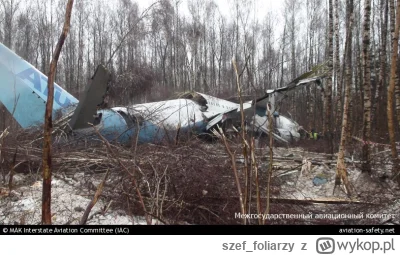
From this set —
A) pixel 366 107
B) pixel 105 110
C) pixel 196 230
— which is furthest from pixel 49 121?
pixel 366 107

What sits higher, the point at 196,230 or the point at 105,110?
the point at 105,110

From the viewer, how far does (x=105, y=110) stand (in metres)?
5.86

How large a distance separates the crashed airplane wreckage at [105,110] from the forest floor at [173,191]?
1.80ft

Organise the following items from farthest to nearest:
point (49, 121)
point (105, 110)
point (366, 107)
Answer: point (105, 110)
point (366, 107)
point (49, 121)

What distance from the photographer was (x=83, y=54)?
7.62 meters

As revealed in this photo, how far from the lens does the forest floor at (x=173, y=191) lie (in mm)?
2453

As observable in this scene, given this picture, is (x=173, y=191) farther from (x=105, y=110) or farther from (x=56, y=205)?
(x=105, y=110)

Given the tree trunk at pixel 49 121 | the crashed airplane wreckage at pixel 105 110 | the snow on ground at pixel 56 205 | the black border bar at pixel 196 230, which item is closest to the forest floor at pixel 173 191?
the snow on ground at pixel 56 205

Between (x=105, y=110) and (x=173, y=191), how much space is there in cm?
319

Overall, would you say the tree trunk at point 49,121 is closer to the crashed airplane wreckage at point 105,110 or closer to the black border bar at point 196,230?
the black border bar at point 196,230

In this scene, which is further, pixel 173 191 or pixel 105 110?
pixel 105 110

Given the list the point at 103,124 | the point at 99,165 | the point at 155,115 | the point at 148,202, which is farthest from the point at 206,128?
the point at 148,202

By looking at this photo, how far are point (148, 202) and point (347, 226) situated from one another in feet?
5.53

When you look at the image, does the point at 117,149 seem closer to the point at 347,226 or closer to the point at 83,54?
the point at 347,226
